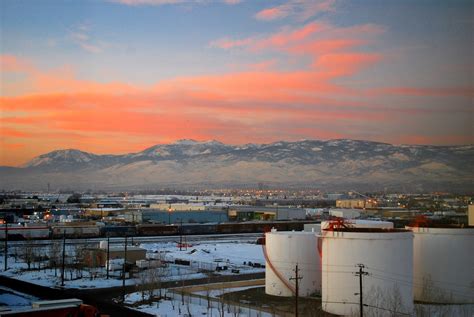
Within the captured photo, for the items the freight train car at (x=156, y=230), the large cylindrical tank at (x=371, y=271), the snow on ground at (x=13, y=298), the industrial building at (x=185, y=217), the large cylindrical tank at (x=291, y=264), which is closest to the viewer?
the large cylindrical tank at (x=371, y=271)

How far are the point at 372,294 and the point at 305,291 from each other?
5.33 m

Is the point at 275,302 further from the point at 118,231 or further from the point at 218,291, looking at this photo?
the point at 118,231

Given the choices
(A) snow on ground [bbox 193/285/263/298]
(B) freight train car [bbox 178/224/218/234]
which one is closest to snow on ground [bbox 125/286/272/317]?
(A) snow on ground [bbox 193/285/263/298]

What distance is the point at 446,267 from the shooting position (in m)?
24.0

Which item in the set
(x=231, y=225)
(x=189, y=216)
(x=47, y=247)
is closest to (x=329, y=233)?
(x=47, y=247)

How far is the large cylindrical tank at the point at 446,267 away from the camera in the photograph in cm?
2381

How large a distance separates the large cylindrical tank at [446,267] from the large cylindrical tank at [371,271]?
294cm

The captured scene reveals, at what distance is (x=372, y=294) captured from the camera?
20766 mm

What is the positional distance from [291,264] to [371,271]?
216 inches

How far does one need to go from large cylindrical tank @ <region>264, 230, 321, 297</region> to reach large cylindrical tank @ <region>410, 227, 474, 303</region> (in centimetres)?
435

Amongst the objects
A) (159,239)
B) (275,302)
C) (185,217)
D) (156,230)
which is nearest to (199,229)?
(156,230)

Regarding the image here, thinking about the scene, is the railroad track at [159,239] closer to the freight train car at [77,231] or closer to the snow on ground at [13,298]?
the freight train car at [77,231]

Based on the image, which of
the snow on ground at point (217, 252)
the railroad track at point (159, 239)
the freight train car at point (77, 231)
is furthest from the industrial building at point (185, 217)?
the snow on ground at point (217, 252)

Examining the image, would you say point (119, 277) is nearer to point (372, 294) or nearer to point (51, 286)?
point (51, 286)
